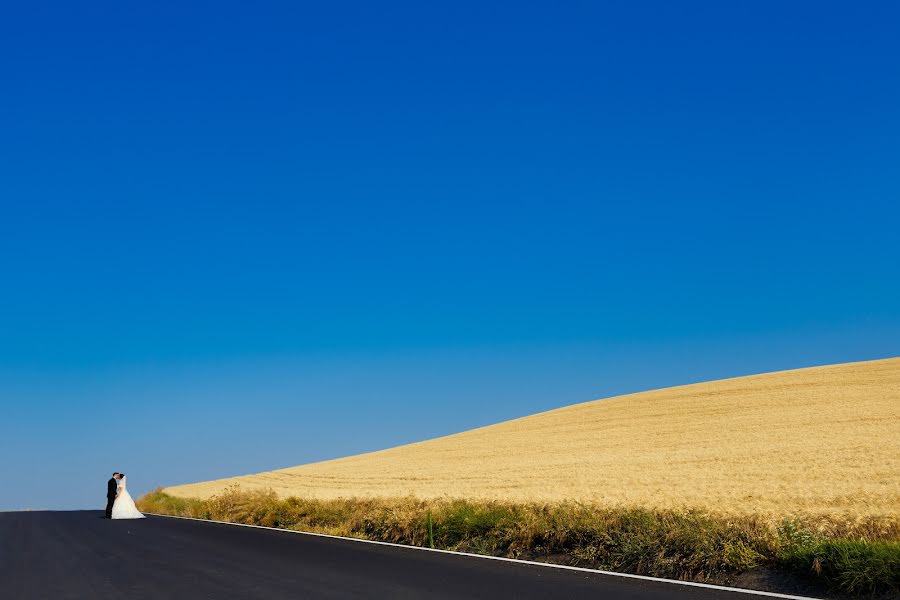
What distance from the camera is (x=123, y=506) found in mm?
27688

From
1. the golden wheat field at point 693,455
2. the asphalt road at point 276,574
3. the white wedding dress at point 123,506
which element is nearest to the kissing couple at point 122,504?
the white wedding dress at point 123,506

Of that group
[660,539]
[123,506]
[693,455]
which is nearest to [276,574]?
[660,539]

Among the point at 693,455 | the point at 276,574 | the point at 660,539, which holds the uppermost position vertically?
the point at 693,455

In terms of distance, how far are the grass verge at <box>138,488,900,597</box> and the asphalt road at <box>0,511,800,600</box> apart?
1.05 metres

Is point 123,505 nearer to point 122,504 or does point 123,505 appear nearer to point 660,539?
point 122,504

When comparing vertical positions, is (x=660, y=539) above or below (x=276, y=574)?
above

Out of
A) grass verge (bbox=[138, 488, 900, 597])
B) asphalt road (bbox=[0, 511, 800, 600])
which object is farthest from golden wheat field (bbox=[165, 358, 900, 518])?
asphalt road (bbox=[0, 511, 800, 600])

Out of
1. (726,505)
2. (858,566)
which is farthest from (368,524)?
(858,566)

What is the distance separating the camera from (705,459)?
32.7 m

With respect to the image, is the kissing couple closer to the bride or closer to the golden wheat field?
the bride

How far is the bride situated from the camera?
27469 millimetres

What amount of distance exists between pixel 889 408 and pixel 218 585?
4057 centimetres

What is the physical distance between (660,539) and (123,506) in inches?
853

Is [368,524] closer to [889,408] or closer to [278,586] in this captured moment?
[278,586]
